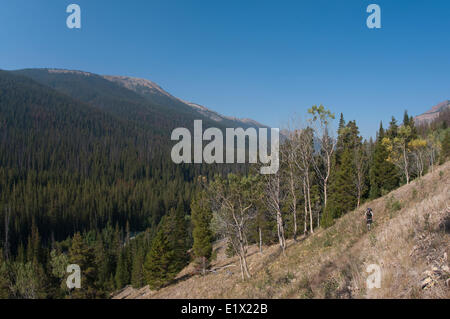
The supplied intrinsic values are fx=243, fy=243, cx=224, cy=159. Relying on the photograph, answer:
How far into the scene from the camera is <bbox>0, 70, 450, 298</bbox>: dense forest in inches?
915

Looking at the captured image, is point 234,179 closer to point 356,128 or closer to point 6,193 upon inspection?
point 356,128

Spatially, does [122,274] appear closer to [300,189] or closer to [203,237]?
[203,237]

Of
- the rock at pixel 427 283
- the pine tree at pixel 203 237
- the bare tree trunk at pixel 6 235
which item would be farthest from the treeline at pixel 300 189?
the bare tree trunk at pixel 6 235

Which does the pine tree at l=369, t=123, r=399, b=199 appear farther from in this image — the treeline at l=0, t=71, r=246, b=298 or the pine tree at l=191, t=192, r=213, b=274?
the treeline at l=0, t=71, r=246, b=298

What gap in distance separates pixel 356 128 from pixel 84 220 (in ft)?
328

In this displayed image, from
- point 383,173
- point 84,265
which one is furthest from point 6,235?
point 383,173

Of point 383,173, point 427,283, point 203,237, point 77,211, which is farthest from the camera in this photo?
point 77,211

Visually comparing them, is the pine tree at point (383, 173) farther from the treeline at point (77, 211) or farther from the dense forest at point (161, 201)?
the treeline at point (77, 211)

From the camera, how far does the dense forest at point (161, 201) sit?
23250 millimetres

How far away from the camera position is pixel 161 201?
380 feet

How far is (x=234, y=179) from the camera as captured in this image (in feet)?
63.0

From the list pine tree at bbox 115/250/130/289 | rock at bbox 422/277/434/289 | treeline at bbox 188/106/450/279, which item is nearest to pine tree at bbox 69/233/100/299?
treeline at bbox 188/106/450/279
